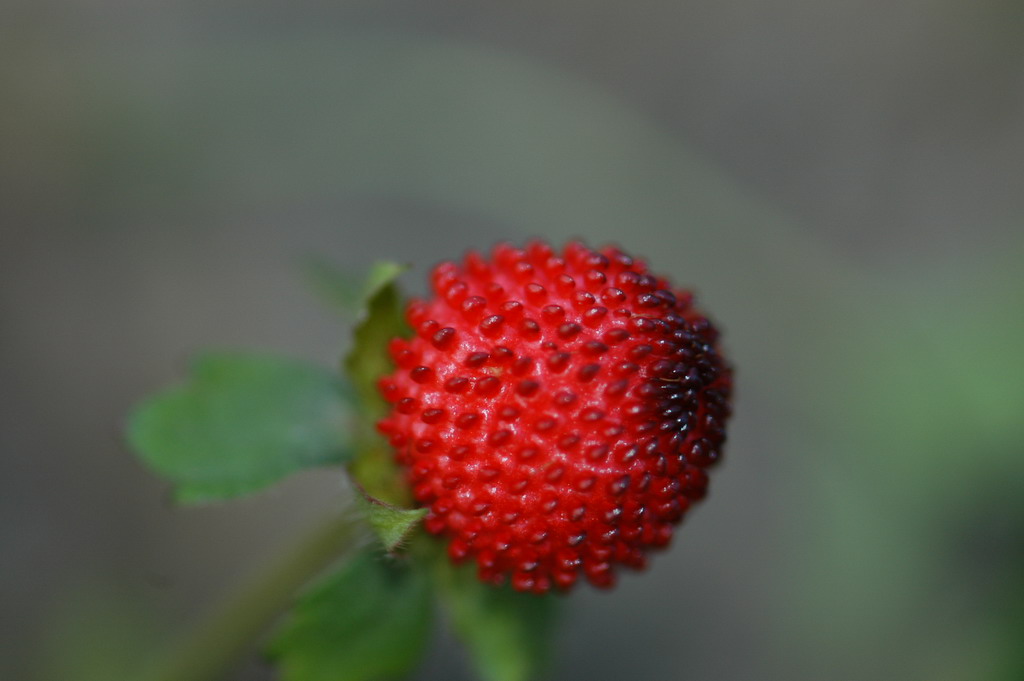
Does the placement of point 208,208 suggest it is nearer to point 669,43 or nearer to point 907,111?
point 669,43

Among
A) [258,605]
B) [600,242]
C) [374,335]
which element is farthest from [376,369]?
[600,242]

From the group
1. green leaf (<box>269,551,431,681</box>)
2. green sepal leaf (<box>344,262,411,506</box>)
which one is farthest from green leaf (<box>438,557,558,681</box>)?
green sepal leaf (<box>344,262,411,506</box>)

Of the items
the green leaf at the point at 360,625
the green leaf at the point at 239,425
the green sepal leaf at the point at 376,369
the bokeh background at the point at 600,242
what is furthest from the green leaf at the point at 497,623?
the bokeh background at the point at 600,242

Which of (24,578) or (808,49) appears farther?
(808,49)

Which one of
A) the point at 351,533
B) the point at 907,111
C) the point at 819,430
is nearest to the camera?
the point at 351,533

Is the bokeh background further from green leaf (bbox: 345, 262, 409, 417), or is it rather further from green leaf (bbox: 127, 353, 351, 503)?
green leaf (bbox: 345, 262, 409, 417)

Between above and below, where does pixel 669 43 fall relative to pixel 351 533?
above

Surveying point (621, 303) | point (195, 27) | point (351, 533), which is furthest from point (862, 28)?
point (351, 533)
